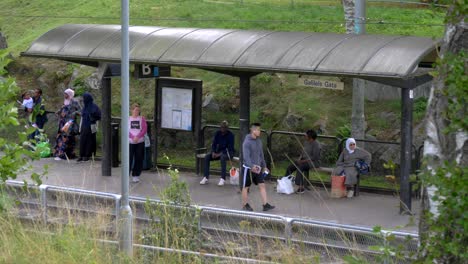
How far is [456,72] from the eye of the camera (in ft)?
14.1

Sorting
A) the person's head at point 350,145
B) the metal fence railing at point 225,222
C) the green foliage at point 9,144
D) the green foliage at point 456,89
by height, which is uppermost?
the green foliage at point 456,89

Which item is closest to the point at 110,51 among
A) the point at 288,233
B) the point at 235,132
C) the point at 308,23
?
the point at 235,132

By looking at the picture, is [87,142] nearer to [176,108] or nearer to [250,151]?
[176,108]

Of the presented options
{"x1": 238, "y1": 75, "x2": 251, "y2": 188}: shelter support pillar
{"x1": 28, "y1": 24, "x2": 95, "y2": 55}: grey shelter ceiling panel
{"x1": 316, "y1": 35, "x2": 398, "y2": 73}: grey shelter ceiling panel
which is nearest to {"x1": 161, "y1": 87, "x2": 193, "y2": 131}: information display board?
{"x1": 28, "y1": 24, "x2": 95, "y2": 55}: grey shelter ceiling panel

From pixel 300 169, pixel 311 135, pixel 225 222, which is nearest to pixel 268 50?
pixel 311 135

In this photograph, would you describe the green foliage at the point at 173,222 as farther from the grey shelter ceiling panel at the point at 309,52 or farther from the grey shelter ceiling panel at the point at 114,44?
the grey shelter ceiling panel at the point at 114,44

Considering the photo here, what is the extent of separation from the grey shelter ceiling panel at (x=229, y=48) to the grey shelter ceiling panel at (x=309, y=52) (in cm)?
99

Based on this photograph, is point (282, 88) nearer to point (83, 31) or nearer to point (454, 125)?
point (83, 31)

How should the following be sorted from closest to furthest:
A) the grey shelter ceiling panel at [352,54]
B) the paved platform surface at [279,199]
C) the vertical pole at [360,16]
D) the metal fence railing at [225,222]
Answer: the metal fence railing at [225,222] < the grey shelter ceiling panel at [352,54] < the paved platform surface at [279,199] < the vertical pole at [360,16]

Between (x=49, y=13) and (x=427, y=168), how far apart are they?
31572 millimetres

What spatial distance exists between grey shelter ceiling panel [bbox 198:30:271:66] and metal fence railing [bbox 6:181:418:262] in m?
4.85

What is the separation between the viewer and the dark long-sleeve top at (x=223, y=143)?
17.7 meters

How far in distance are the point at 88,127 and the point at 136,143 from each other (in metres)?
2.48

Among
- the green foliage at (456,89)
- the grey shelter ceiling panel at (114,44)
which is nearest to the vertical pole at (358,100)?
the grey shelter ceiling panel at (114,44)
